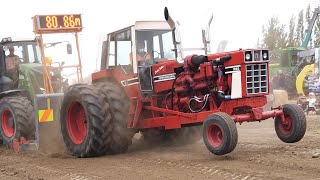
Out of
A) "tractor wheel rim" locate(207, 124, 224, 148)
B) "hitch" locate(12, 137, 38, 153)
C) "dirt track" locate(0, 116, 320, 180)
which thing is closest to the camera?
"dirt track" locate(0, 116, 320, 180)

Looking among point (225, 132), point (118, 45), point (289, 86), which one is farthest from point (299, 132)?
point (289, 86)

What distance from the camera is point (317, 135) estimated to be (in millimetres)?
10195

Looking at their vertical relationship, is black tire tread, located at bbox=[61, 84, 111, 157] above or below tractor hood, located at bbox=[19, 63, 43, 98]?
below

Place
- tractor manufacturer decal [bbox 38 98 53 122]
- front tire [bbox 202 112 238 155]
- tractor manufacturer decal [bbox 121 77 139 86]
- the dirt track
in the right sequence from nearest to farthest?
the dirt track
front tire [bbox 202 112 238 155]
tractor manufacturer decal [bbox 121 77 139 86]
tractor manufacturer decal [bbox 38 98 53 122]

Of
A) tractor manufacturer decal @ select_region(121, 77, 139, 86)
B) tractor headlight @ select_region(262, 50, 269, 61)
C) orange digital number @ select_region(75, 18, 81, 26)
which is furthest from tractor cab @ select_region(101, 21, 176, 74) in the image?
tractor headlight @ select_region(262, 50, 269, 61)

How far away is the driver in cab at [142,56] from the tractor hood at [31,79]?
356 cm

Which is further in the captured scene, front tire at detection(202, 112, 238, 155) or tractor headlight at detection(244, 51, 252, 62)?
tractor headlight at detection(244, 51, 252, 62)

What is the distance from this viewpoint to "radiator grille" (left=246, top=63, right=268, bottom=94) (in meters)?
7.68

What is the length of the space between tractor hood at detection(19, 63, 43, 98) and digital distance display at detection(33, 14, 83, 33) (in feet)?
4.07

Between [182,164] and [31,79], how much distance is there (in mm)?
5630

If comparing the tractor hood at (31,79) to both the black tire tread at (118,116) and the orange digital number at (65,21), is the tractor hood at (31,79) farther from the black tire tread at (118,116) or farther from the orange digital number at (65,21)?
the black tire tread at (118,116)

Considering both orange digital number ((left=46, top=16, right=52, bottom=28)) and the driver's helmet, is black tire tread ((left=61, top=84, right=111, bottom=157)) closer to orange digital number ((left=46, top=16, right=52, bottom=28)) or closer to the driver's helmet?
the driver's helmet

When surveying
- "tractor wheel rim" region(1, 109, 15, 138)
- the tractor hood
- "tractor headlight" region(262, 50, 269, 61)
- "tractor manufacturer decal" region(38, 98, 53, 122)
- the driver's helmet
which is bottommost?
"tractor wheel rim" region(1, 109, 15, 138)

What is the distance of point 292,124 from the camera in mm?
7797
